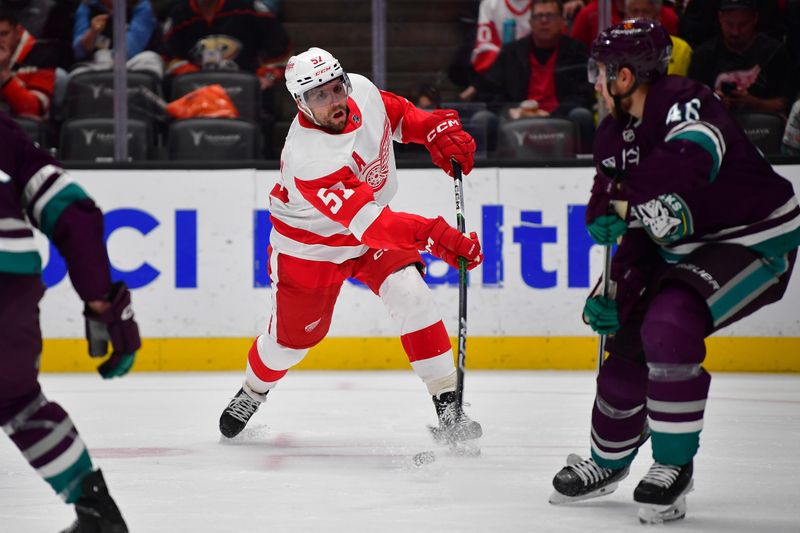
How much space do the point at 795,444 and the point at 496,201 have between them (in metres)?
2.21

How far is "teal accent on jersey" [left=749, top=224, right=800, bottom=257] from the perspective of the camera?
2840 mm

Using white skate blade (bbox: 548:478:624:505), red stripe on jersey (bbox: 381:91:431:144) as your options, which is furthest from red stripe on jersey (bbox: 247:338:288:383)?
white skate blade (bbox: 548:478:624:505)

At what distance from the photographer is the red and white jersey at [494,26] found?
19.9 feet

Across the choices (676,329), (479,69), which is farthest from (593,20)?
(676,329)

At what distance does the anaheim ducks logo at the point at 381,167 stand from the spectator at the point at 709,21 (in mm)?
2394

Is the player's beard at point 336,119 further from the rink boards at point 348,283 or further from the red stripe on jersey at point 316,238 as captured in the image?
the rink boards at point 348,283

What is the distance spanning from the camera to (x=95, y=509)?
242cm

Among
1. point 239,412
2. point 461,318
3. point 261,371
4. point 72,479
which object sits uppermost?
point 72,479

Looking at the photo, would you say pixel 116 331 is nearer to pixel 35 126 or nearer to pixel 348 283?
pixel 348 283

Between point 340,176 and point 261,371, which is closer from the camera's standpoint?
point 340,176

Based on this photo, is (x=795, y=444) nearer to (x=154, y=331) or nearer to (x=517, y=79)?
(x=517, y=79)

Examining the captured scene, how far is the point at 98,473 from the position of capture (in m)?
2.44

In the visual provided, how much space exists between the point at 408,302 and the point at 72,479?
1.69 meters

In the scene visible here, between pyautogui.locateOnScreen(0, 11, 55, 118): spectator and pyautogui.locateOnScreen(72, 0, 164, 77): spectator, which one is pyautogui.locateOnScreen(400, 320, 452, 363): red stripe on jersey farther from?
pyautogui.locateOnScreen(0, 11, 55, 118): spectator
